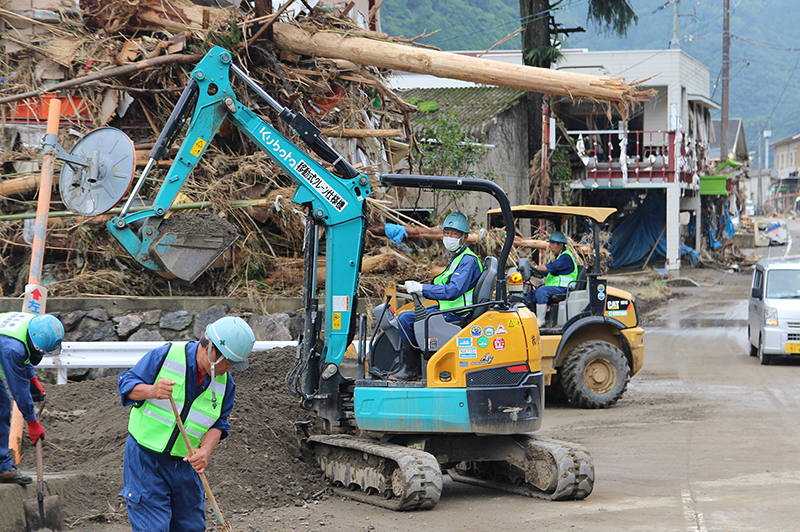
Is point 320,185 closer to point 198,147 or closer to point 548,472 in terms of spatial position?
point 198,147

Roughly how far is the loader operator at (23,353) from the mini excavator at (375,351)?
166 centimetres

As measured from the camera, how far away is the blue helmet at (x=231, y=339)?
181 inches

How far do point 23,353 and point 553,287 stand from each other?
7.45 meters

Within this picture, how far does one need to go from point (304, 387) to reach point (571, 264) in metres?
5.21

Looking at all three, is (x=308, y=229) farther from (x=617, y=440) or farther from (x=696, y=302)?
(x=696, y=302)

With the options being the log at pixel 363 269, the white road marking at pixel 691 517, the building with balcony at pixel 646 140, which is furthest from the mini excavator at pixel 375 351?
the building with balcony at pixel 646 140

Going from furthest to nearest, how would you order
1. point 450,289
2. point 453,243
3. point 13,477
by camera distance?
point 453,243
point 450,289
point 13,477

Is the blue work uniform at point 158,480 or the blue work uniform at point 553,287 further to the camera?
the blue work uniform at point 553,287

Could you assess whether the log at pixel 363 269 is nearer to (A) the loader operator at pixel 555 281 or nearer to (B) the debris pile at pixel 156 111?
(B) the debris pile at pixel 156 111

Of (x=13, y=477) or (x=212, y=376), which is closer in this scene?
(x=212, y=376)

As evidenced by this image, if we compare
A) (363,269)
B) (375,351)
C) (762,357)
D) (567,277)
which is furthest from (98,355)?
(762,357)

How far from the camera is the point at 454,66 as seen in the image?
10.2 m

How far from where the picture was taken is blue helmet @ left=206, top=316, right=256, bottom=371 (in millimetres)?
4602

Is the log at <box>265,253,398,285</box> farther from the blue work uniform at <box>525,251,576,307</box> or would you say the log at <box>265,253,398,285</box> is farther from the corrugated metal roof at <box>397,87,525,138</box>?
the corrugated metal roof at <box>397,87,525,138</box>
